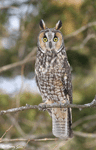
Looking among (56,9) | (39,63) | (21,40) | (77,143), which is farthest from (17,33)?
(77,143)

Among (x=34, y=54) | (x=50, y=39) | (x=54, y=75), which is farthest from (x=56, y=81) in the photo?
(x=34, y=54)

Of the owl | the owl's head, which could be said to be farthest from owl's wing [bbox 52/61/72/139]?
the owl's head

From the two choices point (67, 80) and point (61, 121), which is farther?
point (61, 121)

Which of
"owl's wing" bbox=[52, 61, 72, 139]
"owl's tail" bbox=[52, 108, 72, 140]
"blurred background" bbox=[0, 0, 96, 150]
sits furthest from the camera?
"blurred background" bbox=[0, 0, 96, 150]

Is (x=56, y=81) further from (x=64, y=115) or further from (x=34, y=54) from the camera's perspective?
(x=34, y=54)

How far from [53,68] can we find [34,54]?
73.9 inches

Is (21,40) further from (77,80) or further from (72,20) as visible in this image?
(77,80)

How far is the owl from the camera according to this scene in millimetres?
2645

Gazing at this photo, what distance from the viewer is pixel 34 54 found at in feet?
15.0

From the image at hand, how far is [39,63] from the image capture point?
287 centimetres

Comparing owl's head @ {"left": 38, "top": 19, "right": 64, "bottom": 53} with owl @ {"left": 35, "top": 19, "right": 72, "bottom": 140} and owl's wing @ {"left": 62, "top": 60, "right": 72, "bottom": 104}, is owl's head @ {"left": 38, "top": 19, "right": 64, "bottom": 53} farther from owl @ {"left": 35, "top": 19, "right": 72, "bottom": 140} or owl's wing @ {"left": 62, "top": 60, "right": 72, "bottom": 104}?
owl's wing @ {"left": 62, "top": 60, "right": 72, "bottom": 104}

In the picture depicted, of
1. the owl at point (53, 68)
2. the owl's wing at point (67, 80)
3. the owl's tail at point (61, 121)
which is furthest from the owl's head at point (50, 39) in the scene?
the owl's tail at point (61, 121)

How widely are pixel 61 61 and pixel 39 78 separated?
0.40 m

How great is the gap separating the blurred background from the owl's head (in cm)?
139
